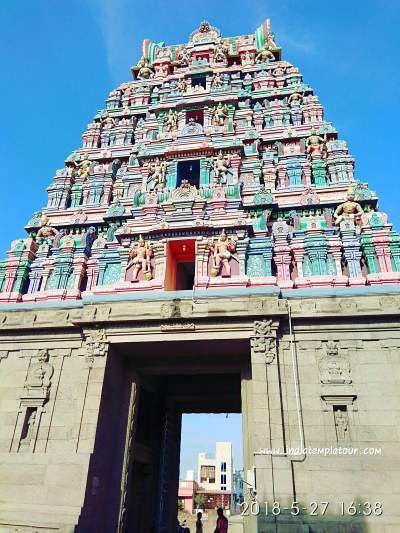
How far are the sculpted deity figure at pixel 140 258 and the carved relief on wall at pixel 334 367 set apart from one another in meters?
7.43

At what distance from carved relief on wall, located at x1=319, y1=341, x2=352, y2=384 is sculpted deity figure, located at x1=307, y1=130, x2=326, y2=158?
1078 centimetres

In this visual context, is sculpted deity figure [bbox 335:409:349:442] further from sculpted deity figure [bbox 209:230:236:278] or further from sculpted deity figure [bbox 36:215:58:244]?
sculpted deity figure [bbox 36:215:58:244]

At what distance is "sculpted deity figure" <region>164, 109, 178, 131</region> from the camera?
22219mm

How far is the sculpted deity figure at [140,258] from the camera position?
1641 cm

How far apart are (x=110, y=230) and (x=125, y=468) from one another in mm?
10013

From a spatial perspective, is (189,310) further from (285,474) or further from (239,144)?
(239,144)

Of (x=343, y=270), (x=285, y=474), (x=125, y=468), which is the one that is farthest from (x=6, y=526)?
(x=343, y=270)

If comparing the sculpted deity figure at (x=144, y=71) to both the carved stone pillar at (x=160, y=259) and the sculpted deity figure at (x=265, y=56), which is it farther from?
the carved stone pillar at (x=160, y=259)

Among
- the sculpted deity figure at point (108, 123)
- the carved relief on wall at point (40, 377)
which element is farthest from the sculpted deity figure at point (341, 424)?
the sculpted deity figure at point (108, 123)

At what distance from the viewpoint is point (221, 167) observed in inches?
752

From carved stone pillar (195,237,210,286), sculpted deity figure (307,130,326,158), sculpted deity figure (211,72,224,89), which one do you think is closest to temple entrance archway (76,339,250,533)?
carved stone pillar (195,237,210,286)

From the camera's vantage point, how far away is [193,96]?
23.6 m

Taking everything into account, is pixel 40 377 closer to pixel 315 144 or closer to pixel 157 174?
pixel 157 174

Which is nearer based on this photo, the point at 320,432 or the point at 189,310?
the point at 320,432
